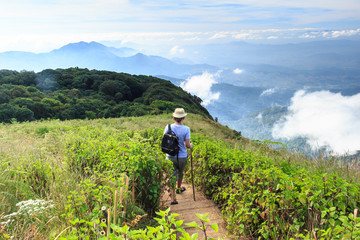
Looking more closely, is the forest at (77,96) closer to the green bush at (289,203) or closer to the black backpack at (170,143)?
the black backpack at (170,143)

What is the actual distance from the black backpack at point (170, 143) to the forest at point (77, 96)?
22133 millimetres

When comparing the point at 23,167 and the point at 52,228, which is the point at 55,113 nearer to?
the point at 23,167

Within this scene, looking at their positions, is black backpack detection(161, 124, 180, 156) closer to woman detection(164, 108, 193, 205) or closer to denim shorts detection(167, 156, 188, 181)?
woman detection(164, 108, 193, 205)

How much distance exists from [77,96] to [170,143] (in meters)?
36.9

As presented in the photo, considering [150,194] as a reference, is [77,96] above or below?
above

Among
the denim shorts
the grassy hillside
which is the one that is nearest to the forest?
the grassy hillside

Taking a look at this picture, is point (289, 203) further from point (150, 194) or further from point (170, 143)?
point (170, 143)

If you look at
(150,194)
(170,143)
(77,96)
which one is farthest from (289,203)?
(77,96)

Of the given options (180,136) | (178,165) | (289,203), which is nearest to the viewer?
(289,203)

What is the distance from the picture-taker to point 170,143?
18.5ft

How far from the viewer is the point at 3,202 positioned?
149 inches

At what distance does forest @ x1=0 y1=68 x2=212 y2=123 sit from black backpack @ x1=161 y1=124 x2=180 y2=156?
2213 cm

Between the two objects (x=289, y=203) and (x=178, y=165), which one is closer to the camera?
(x=289, y=203)

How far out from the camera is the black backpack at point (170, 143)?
18.4ft
